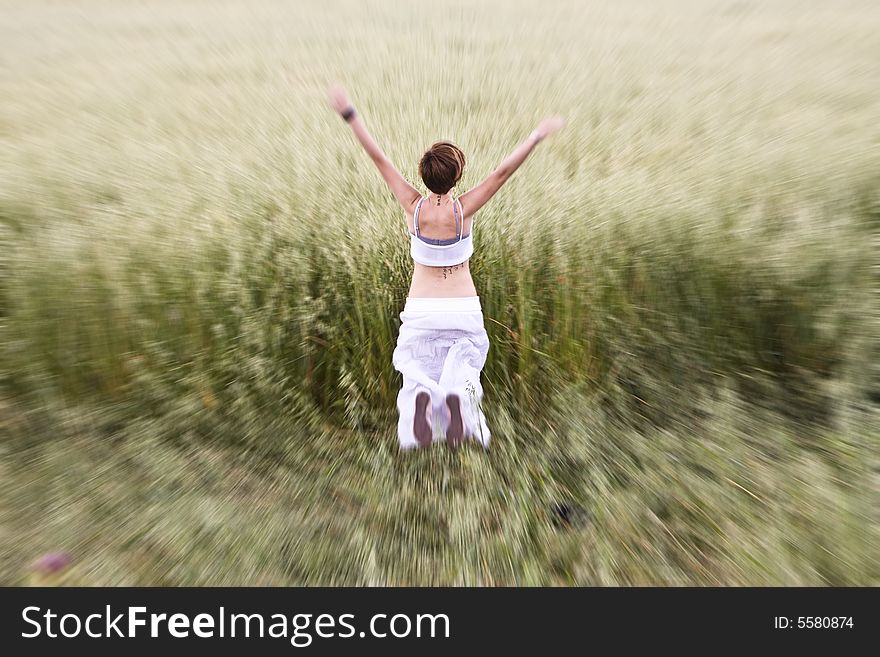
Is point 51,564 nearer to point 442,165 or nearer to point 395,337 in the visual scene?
point 395,337

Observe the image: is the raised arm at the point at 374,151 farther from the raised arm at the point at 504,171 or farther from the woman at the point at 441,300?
the raised arm at the point at 504,171

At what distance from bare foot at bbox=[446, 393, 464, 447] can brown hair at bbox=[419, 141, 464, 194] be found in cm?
80

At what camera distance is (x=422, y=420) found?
2.27m

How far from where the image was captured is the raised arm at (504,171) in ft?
6.99

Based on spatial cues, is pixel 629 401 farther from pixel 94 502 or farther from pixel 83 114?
pixel 83 114

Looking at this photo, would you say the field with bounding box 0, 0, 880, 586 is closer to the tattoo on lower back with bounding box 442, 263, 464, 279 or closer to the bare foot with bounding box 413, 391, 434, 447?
the bare foot with bounding box 413, 391, 434, 447

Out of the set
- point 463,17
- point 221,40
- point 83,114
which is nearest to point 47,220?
point 83,114

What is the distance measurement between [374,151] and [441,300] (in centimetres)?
60

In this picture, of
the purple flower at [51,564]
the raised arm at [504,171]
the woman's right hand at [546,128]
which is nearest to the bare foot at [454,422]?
the raised arm at [504,171]

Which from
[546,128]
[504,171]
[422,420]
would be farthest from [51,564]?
[546,128]

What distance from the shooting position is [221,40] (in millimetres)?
5508

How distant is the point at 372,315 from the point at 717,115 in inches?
110

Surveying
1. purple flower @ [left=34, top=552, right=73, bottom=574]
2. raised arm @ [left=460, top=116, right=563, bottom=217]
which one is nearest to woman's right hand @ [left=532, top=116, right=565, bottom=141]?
raised arm @ [left=460, top=116, right=563, bottom=217]

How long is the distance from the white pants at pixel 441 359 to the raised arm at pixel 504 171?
37 centimetres
